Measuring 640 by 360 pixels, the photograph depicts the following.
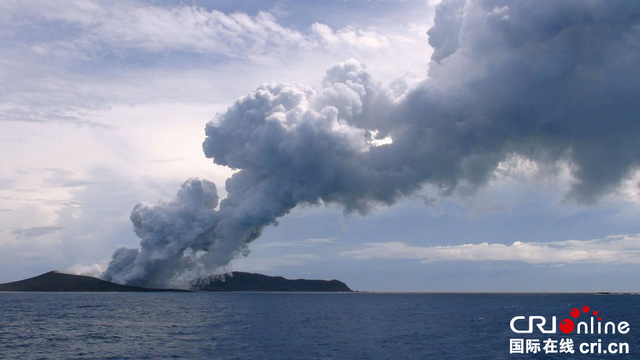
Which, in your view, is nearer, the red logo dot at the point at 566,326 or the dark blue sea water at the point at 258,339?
the dark blue sea water at the point at 258,339

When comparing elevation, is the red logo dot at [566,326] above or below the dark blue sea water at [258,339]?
above

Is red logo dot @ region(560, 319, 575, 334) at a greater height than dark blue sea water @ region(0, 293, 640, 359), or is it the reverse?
red logo dot @ region(560, 319, 575, 334)

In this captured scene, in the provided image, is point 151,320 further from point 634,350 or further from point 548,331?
point 634,350

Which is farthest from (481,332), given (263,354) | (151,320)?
(151,320)

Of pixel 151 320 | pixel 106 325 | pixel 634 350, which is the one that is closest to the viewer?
pixel 634 350

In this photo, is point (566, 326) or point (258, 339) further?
point (566, 326)

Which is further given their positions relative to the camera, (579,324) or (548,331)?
(579,324)

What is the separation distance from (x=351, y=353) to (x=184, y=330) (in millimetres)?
39094

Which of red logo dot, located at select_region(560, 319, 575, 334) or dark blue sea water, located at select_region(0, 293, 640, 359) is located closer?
dark blue sea water, located at select_region(0, 293, 640, 359)

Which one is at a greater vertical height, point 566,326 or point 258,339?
point 566,326

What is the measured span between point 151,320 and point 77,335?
94.2ft

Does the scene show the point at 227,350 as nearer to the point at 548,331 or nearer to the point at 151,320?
the point at 151,320

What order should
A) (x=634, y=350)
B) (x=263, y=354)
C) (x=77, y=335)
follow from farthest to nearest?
(x=77, y=335) < (x=634, y=350) < (x=263, y=354)

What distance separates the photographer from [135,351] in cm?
7381
